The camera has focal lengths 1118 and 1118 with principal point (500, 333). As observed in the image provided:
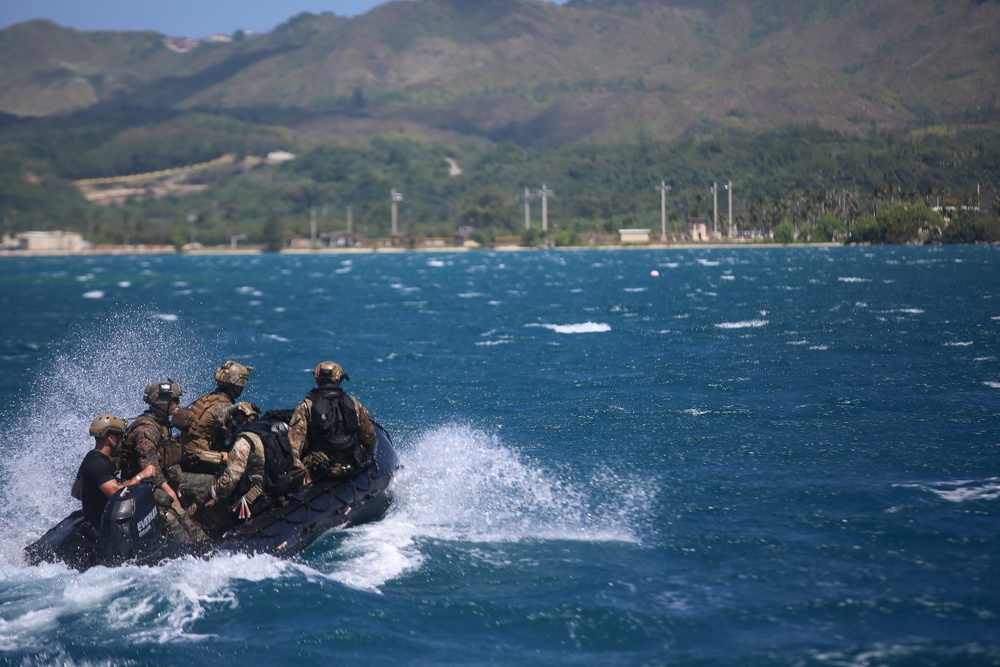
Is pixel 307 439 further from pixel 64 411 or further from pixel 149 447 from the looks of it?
pixel 64 411

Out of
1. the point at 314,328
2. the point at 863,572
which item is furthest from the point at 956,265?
the point at 863,572

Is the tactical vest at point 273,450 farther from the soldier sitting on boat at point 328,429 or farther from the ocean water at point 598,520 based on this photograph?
the ocean water at point 598,520

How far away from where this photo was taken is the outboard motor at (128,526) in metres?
13.1

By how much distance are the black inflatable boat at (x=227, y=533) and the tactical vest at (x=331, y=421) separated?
521mm

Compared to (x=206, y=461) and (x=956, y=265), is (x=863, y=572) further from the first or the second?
(x=956, y=265)

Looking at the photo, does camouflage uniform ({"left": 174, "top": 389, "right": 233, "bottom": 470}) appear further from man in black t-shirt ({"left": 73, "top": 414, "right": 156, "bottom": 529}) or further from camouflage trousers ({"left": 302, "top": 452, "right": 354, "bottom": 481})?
camouflage trousers ({"left": 302, "top": 452, "right": 354, "bottom": 481})

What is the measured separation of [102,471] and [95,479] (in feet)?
0.46

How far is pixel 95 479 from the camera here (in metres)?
13.4

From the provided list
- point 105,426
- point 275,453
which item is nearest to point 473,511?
point 275,453

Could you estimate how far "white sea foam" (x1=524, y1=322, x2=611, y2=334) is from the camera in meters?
44.6

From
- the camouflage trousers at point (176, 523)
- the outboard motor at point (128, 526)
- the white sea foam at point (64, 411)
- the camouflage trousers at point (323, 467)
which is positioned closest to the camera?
the outboard motor at point (128, 526)

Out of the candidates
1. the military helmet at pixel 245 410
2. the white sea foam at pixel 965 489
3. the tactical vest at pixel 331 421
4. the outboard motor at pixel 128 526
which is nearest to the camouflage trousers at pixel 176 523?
the outboard motor at pixel 128 526

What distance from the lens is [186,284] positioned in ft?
372

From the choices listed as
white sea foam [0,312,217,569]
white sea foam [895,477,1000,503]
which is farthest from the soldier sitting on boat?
white sea foam [895,477,1000,503]
